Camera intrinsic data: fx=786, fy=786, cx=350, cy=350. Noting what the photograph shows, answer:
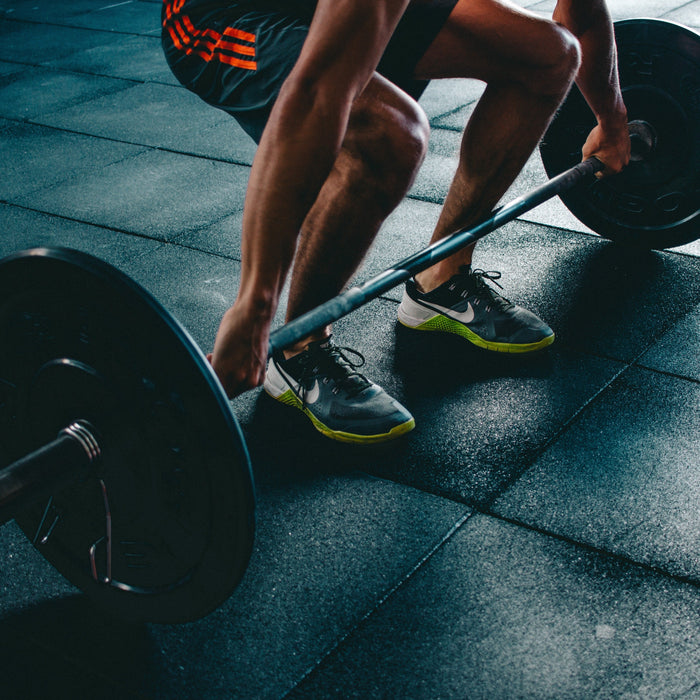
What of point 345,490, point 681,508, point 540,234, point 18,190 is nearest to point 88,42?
point 18,190

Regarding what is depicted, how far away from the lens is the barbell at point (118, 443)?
3.51ft

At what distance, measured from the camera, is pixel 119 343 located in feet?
3.65

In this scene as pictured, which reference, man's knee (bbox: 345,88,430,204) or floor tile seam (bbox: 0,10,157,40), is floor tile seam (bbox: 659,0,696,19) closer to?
floor tile seam (bbox: 0,10,157,40)

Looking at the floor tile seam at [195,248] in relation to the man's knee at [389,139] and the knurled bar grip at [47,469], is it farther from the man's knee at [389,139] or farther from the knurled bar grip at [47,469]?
the knurled bar grip at [47,469]

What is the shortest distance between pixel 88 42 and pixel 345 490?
17.3 ft

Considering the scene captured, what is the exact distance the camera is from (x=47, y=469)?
1138 millimetres

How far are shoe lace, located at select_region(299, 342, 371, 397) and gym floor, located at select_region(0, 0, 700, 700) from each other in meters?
0.13

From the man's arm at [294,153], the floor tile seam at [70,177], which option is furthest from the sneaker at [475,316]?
the floor tile seam at [70,177]

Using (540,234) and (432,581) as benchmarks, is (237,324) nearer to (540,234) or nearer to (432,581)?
(432,581)

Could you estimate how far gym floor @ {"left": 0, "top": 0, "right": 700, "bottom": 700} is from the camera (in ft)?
4.17

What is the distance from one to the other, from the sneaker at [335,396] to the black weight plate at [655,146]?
90 centimetres

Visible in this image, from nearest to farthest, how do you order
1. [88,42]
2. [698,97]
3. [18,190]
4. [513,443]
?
1. [513,443]
2. [698,97]
3. [18,190]
4. [88,42]

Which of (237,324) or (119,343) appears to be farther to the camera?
(237,324)

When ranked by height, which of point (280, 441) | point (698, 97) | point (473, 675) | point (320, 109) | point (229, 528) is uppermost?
point (320, 109)
